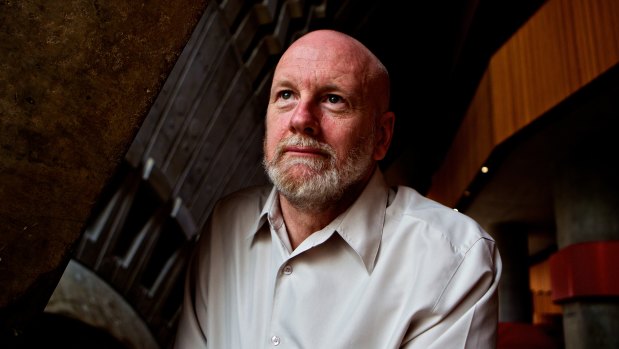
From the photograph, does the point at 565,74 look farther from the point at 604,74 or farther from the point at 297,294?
the point at 297,294

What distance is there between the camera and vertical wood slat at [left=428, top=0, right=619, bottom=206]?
4945mm

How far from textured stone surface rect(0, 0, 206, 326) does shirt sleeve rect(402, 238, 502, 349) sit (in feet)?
2.92

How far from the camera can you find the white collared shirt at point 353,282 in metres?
1.40

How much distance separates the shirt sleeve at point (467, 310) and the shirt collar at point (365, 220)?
0.23 meters

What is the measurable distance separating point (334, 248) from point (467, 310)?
0.41 m

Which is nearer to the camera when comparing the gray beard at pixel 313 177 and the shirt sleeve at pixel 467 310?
the shirt sleeve at pixel 467 310

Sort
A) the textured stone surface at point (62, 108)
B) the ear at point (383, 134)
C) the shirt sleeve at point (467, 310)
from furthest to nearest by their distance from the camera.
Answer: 1. the ear at point (383, 134)
2. the shirt sleeve at point (467, 310)
3. the textured stone surface at point (62, 108)

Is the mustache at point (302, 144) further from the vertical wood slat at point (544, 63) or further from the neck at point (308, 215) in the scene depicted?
the vertical wood slat at point (544, 63)

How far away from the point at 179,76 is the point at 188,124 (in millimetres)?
421

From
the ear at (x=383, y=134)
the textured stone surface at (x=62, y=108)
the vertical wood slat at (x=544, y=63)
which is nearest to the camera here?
the textured stone surface at (x=62, y=108)

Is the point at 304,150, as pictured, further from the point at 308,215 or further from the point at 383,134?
the point at 383,134

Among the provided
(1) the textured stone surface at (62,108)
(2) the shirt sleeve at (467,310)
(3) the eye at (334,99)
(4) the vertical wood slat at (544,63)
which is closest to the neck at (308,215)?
(3) the eye at (334,99)

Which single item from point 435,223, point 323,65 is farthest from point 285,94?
point 435,223

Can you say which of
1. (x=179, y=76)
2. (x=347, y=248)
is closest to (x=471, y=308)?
(x=347, y=248)
